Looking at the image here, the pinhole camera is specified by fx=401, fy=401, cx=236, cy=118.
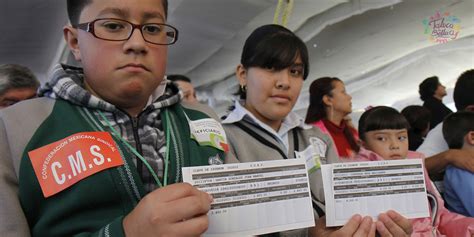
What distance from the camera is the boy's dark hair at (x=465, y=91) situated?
6.44ft

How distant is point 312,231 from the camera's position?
0.78 metres

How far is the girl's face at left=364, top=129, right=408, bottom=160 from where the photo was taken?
1519 millimetres

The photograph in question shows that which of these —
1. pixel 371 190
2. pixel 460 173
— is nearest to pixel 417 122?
pixel 460 173

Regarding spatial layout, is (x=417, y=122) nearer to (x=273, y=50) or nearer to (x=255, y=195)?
(x=273, y=50)

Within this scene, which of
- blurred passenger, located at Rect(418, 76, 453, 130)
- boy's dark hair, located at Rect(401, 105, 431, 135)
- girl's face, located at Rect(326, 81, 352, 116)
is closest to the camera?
girl's face, located at Rect(326, 81, 352, 116)

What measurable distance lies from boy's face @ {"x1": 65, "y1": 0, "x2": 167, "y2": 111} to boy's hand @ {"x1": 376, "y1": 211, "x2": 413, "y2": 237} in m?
0.47

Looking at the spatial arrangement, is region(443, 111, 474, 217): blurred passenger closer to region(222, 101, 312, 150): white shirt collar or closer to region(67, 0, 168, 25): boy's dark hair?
region(222, 101, 312, 150): white shirt collar

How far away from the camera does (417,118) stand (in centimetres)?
225

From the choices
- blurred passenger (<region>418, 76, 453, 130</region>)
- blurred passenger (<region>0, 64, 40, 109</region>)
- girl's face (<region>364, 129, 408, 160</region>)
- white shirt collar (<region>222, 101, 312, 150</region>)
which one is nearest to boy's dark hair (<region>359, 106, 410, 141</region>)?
girl's face (<region>364, 129, 408, 160</region>)

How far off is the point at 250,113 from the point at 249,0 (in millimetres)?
2240

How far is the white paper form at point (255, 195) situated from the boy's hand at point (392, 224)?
5.9 inches

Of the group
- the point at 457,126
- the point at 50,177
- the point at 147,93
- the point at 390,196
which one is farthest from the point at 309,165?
the point at 457,126

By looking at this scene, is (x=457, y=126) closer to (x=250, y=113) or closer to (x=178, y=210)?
(x=250, y=113)

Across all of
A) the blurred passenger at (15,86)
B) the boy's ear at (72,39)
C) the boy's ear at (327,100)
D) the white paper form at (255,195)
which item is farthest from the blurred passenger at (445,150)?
the blurred passenger at (15,86)
